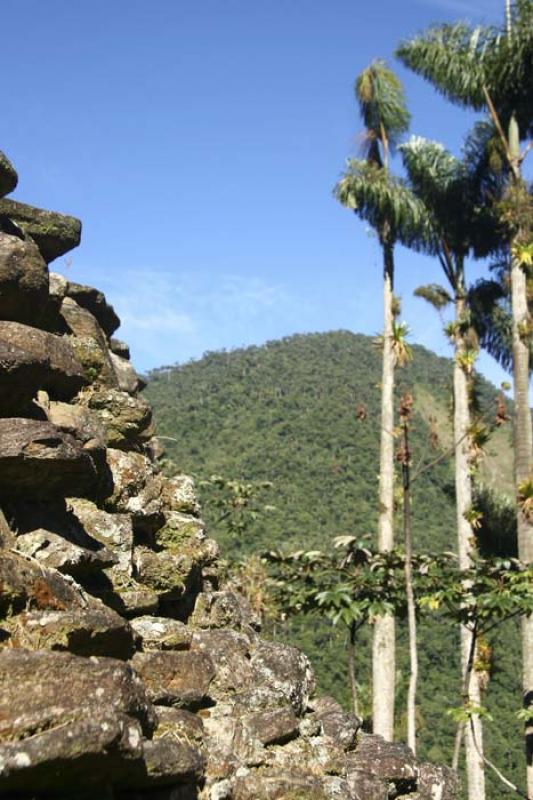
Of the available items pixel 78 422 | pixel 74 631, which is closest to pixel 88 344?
pixel 78 422

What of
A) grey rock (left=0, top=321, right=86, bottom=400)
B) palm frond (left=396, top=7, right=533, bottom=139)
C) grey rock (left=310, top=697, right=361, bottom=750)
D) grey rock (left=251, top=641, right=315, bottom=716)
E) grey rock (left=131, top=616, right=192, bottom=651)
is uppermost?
palm frond (left=396, top=7, right=533, bottom=139)

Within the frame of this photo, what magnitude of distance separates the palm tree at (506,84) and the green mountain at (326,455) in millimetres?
3133

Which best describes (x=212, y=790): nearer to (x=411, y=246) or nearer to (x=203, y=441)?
(x=411, y=246)

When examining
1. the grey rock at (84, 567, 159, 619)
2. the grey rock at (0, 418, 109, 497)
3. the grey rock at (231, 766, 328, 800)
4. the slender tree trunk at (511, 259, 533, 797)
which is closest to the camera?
the grey rock at (0, 418, 109, 497)

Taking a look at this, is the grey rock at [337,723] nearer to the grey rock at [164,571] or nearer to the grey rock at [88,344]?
the grey rock at [164,571]

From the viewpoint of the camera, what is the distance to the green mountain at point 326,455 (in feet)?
115

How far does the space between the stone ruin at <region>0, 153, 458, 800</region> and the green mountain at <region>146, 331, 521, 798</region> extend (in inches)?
346

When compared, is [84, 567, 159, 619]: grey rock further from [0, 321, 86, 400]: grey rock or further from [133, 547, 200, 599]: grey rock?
[0, 321, 86, 400]: grey rock

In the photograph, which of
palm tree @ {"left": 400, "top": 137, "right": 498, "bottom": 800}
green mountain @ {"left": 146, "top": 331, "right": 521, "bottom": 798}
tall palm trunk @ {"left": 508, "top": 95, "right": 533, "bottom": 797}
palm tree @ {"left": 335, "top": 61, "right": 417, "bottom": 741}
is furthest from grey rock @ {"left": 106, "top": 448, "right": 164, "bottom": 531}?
palm tree @ {"left": 400, "top": 137, "right": 498, "bottom": 800}

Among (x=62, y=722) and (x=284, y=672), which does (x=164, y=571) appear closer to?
(x=284, y=672)

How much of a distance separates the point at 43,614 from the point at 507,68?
17478 mm

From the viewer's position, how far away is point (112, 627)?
6.02 metres

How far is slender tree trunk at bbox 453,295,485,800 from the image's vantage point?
16453 millimetres

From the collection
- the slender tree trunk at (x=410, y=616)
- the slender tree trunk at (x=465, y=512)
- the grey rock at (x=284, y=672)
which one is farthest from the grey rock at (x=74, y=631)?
the slender tree trunk at (x=465, y=512)
